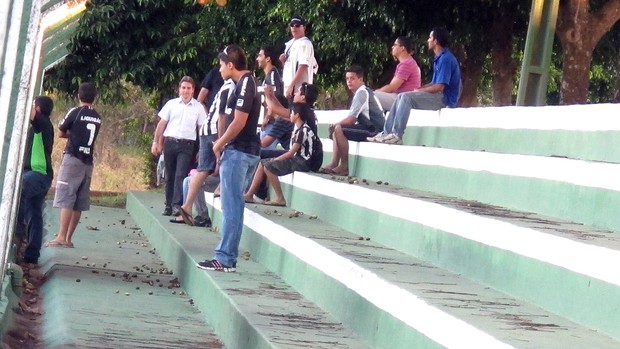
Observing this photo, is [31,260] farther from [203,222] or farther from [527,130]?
[527,130]

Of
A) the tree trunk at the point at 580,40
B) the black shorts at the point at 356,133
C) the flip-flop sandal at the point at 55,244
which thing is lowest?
the flip-flop sandal at the point at 55,244

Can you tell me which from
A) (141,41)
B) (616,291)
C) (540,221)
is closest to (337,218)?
(540,221)

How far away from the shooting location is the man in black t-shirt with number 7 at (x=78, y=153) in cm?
1098

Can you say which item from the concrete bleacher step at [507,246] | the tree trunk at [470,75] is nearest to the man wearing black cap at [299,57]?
the concrete bleacher step at [507,246]

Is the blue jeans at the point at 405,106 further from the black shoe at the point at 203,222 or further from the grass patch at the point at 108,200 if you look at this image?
the grass patch at the point at 108,200

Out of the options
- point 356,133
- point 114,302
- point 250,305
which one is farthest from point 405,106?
point 250,305

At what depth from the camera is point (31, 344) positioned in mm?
7766

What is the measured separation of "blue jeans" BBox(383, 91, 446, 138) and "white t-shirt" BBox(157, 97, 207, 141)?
247 cm

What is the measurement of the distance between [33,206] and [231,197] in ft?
12.1

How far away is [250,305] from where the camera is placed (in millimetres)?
7125

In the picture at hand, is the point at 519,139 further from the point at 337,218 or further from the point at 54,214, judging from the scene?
the point at 54,214

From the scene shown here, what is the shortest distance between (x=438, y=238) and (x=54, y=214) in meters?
10.3

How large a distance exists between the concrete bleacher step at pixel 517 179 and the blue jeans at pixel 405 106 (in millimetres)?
522

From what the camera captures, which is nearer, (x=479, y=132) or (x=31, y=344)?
(x=31, y=344)
